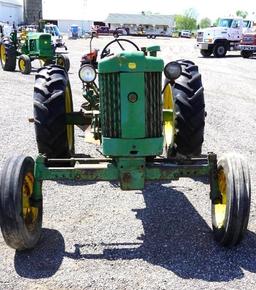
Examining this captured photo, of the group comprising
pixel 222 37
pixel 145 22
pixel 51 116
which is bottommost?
pixel 51 116

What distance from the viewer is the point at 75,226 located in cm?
471

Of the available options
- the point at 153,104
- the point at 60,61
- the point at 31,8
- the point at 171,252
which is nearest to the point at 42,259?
the point at 171,252

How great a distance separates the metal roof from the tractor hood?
84.5 metres

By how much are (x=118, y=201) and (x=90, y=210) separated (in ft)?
1.35

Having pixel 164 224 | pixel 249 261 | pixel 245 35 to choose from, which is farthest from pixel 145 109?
pixel 245 35

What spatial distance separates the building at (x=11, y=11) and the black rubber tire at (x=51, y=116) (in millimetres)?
87664

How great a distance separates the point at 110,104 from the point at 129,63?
0.42 metres

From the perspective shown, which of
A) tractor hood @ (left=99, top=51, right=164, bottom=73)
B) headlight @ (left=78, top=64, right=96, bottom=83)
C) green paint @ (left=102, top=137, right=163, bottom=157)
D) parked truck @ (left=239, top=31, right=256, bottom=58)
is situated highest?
parked truck @ (left=239, top=31, right=256, bottom=58)

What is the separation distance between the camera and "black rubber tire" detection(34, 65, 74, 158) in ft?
17.1

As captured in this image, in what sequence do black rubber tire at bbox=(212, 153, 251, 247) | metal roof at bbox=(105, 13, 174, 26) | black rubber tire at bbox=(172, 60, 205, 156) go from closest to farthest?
1. black rubber tire at bbox=(212, 153, 251, 247)
2. black rubber tire at bbox=(172, 60, 205, 156)
3. metal roof at bbox=(105, 13, 174, 26)

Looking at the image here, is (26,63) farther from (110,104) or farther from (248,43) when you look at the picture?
(248,43)

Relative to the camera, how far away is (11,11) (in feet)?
311

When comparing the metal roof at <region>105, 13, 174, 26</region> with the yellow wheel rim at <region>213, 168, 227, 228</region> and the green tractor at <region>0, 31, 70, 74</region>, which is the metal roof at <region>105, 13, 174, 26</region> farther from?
the yellow wheel rim at <region>213, 168, 227, 228</region>

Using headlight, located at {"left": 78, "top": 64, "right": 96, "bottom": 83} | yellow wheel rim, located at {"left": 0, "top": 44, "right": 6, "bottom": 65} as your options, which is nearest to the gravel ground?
headlight, located at {"left": 78, "top": 64, "right": 96, "bottom": 83}
